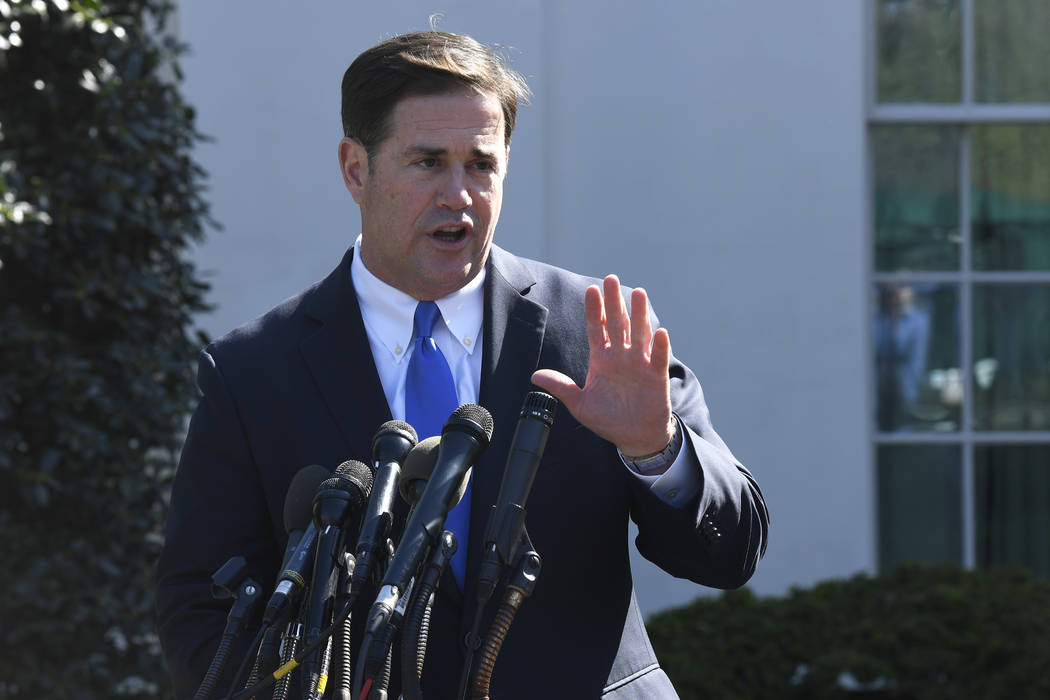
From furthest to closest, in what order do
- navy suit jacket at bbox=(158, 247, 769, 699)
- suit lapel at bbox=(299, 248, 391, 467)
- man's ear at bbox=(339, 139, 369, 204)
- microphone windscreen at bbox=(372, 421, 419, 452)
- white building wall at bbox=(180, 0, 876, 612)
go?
white building wall at bbox=(180, 0, 876, 612)
man's ear at bbox=(339, 139, 369, 204)
suit lapel at bbox=(299, 248, 391, 467)
navy suit jacket at bbox=(158, 247, 769, 699)
microphone windscreen at bbox=(372, 421, 419, 452)

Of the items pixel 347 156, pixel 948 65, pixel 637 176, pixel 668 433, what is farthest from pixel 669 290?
pixel 668 433

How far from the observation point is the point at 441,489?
171 cm

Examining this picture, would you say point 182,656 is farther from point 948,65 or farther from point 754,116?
point 948,65

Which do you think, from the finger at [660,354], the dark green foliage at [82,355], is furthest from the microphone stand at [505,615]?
the dark green foliage at [82,355]

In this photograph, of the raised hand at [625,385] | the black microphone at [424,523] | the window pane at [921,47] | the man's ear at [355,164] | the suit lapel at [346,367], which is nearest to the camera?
the black microphone at [424,523]

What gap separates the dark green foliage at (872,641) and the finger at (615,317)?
10.3 ft

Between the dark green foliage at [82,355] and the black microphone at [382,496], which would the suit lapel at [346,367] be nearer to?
the black microphone at [382,496]

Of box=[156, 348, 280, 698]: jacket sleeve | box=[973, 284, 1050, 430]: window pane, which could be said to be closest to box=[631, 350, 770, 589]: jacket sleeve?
box=[156, 348, 280, 698]: jacket sleeve

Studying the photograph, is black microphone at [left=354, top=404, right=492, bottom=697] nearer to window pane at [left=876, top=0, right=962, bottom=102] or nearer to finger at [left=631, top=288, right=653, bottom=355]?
finger at [left=631, top=288, right=653, bottom=355]

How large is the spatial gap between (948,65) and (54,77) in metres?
3.78

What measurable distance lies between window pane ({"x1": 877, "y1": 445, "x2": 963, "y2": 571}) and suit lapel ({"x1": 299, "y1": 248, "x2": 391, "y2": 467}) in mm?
3951

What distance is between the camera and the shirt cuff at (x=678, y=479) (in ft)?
6.79

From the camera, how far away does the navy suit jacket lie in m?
2.29

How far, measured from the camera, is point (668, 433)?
201 centimetres
